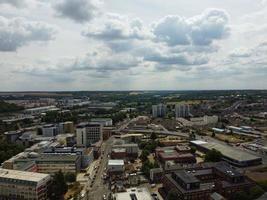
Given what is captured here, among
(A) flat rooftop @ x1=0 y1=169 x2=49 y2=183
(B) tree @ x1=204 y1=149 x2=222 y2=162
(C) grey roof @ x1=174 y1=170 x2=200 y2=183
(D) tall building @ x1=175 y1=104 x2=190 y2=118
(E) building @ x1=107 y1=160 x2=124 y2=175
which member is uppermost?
(D) tall building @ x1=175 y1=104 x2=190 y2=118

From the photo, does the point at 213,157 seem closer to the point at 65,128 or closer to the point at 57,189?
the point at 57,189

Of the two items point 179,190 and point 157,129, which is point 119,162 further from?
point 157,129

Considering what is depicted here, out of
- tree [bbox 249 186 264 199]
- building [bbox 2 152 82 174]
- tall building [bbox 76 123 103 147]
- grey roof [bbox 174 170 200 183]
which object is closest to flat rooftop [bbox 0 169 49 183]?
building [bbox 2 152 82 174]

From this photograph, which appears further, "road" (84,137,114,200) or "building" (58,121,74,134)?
"building" (58,121,74,134)

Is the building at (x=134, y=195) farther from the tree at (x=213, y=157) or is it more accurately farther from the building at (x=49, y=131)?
the building at (x=49, y=131)

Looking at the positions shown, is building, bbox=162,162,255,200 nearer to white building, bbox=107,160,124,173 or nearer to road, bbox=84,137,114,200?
road, bbox=84,137,114,200

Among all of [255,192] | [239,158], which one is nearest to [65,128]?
[239,158]
